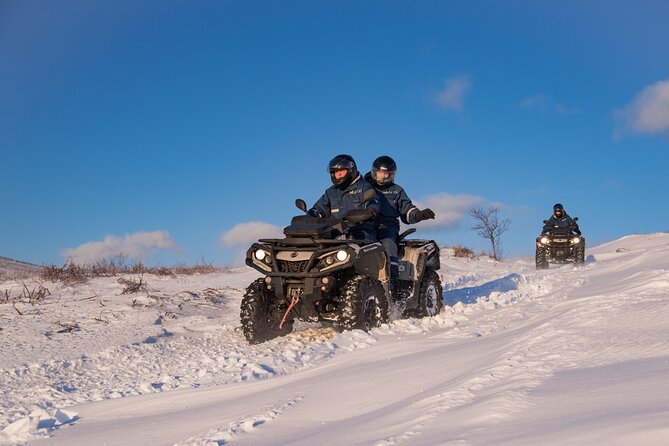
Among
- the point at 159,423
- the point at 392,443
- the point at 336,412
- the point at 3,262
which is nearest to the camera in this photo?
the point at 392,443

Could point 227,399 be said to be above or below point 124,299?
below

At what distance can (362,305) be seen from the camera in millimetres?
6414

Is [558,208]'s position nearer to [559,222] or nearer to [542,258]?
[559,222]

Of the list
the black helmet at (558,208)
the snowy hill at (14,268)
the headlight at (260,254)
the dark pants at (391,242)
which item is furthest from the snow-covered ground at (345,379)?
the black helmet at (558,208)

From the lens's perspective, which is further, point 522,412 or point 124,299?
point 124,299

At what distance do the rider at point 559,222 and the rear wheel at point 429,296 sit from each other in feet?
40.3

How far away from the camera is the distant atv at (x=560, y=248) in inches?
749

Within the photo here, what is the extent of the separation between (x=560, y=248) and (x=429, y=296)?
1214 cm

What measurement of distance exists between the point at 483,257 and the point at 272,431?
20749 mm

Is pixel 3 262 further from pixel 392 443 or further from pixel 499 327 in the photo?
pixel 392 443

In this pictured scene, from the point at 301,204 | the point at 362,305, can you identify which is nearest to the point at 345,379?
the point at 362,305

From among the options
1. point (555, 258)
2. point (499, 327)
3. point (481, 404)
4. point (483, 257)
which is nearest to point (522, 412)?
point (481, 404)

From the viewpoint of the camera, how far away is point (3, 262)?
18219mm

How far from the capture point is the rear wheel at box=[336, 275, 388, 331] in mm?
6289
